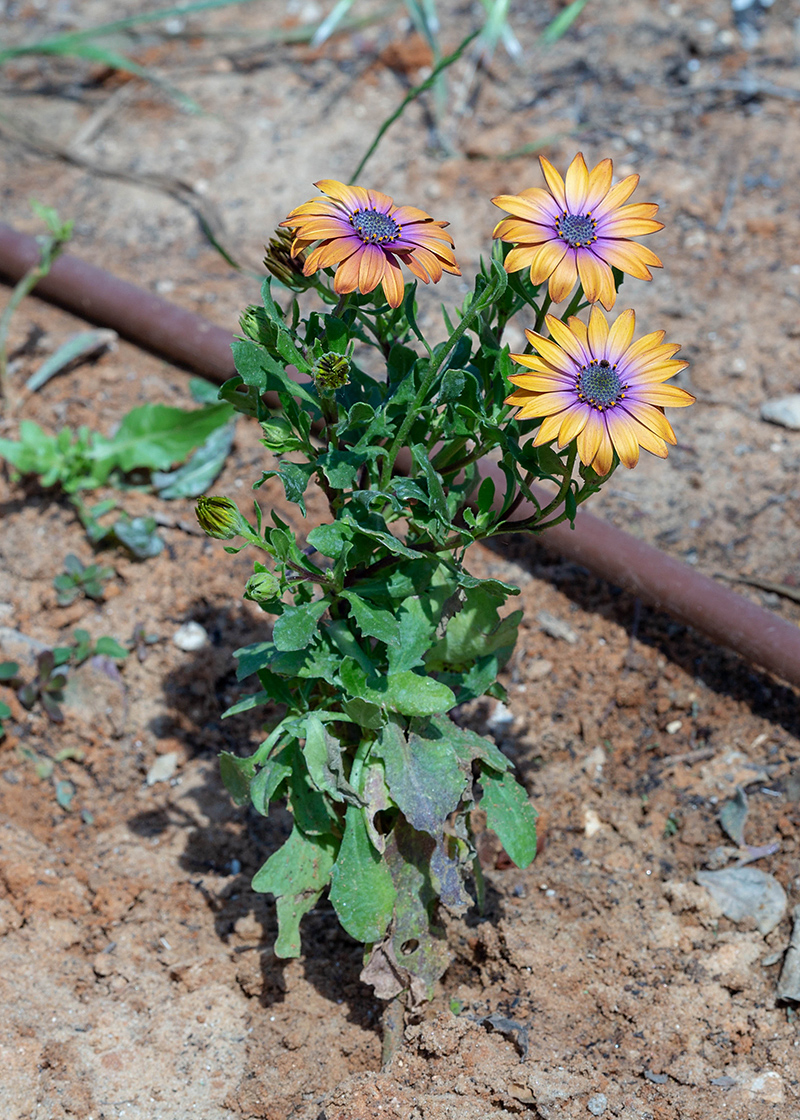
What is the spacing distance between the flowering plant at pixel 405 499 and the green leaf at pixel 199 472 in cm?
141

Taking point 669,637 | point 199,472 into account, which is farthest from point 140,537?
point 669,637

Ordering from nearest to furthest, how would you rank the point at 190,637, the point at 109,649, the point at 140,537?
1. the point at 109,649
2. the point at 190,637
3. the point at 140,537

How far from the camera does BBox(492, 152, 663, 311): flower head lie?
159 cm

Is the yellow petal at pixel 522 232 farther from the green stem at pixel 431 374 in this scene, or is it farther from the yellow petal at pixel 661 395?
the yellow petal at pixel 661 395

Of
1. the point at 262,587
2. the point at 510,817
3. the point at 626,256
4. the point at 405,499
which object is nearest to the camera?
the point at 626,256

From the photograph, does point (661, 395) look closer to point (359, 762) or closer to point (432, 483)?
point (432, 483)

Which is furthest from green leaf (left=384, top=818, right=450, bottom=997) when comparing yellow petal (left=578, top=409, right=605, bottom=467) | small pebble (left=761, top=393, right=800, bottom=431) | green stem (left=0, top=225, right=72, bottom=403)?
green stem (left=0, top=225, right=72, bottom=403)

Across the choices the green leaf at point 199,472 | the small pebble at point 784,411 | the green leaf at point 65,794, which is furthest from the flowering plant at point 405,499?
the small pebble at point 784,411

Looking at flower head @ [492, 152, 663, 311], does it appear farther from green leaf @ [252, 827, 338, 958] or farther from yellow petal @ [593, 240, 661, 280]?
green leaf @ [252, 827, 338, 958]

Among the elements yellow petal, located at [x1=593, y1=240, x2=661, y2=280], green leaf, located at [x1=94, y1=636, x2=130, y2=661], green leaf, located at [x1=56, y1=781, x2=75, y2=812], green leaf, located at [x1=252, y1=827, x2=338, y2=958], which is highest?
yellow petal, located at [x1=593, y1=240, x2=661, y2=280]

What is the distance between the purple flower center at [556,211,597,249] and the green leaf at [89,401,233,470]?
6.08ft

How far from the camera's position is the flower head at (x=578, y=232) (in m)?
1.59

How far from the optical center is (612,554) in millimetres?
2838

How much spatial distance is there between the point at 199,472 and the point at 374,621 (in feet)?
5.62
